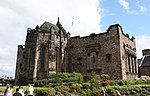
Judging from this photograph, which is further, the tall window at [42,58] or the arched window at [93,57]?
the arched window at [93,57]

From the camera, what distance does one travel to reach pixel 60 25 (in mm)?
48594

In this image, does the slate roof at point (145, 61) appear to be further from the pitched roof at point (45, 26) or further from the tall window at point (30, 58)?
the tall window at point (30, 58)

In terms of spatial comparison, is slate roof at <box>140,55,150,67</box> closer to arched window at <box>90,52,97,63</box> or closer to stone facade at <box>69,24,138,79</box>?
stone facade at <box>69,24,138,79</box>

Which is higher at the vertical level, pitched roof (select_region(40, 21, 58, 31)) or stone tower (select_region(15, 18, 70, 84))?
pitched roof (select_region(40, 21, 58, 31))

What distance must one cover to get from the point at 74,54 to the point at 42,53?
6527 millimetres

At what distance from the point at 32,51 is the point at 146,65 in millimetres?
26155

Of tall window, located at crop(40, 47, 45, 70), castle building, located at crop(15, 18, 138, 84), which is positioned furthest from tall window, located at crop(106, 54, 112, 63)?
tall window, located at crop(40, 47, 45, 70)

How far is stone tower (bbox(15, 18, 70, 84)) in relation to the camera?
40625 millimetres

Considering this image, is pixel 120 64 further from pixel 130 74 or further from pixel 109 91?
pixel 109 91

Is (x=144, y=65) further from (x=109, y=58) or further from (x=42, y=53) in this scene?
(x=42, y=53)

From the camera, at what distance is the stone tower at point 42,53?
40625mm

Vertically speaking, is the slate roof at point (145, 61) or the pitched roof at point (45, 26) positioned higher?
the pitched roof at point (45, 26)

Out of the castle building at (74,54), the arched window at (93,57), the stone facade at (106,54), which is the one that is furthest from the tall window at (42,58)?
the arched window at (93,57)

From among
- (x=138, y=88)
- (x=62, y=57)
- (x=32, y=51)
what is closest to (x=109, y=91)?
(x=138, y=88)
